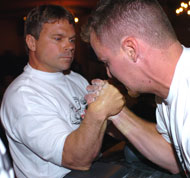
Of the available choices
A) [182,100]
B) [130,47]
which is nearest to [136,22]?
[130,47]

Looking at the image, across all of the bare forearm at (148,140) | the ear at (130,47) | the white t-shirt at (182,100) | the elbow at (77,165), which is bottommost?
the elbow at (77,165)

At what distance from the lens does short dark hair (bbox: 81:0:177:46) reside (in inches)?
40.2

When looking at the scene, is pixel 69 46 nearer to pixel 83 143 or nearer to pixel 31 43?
pixel 31 43

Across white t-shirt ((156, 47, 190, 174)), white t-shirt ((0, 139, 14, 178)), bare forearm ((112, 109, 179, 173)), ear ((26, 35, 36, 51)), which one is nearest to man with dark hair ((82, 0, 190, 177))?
white t-shirt ((156, 47, 190, 174))

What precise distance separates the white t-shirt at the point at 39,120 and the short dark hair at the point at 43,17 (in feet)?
0.92

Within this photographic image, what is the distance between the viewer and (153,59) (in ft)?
3.39

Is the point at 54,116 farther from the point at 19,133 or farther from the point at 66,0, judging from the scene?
the point at 66,0

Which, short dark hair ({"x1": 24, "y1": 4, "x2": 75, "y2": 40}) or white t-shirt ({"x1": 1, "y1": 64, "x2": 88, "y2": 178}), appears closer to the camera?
white t-shirt ({"x1": 1, "y1": 64, "x2": 88, "y2": 178})

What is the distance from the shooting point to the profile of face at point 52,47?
1.64m

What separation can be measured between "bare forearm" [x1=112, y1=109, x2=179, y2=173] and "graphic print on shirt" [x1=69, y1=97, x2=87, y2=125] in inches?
9.9

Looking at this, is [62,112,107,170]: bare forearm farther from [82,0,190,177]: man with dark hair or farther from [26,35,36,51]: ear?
[26,35,36,51]: ear

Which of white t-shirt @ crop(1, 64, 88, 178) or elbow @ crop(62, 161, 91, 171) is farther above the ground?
white t-shirt @ crop(1, 64, 88, 178)

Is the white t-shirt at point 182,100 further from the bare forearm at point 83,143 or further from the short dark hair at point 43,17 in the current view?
the short dark hair at point 43,17

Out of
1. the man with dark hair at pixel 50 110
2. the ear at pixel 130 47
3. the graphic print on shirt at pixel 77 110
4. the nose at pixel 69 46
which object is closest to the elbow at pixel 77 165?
the man with dark hair at pixel 50 110
